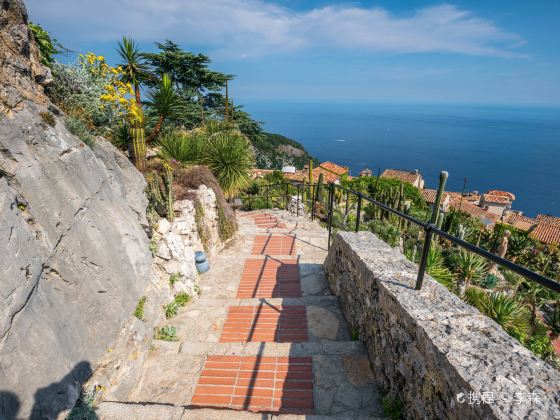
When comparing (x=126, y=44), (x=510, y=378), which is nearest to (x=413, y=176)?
(x=126, y=44)

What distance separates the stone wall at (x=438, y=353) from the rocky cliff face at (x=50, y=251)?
9.37 ft

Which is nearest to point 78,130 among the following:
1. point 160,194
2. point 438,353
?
point 160,194

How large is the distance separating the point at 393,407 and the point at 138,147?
5641mm

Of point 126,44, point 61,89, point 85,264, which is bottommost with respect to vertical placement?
point 85,264

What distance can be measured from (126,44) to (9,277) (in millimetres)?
6599

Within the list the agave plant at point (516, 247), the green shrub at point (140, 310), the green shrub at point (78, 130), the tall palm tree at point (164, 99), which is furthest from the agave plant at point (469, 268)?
the green shrub at point (78, 130)

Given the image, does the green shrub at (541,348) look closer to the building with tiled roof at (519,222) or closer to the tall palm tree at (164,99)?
the tall palm tree at (164,99)

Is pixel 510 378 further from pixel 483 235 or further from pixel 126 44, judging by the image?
pixel 483 235

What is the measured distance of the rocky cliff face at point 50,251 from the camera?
222 cm

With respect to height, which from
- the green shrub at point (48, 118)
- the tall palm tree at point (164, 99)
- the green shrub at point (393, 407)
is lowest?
the green shrub at point (393, 407)

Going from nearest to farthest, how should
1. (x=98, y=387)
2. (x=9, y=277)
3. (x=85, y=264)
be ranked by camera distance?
(x=9, y=277), (x=98, y=387), (x=85, y=264)

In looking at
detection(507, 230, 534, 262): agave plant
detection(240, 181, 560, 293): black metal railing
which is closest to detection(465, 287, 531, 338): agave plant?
detection(240, 181, 560, 293): black metal railing

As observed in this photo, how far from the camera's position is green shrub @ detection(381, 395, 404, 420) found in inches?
104

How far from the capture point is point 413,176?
43406 mm
